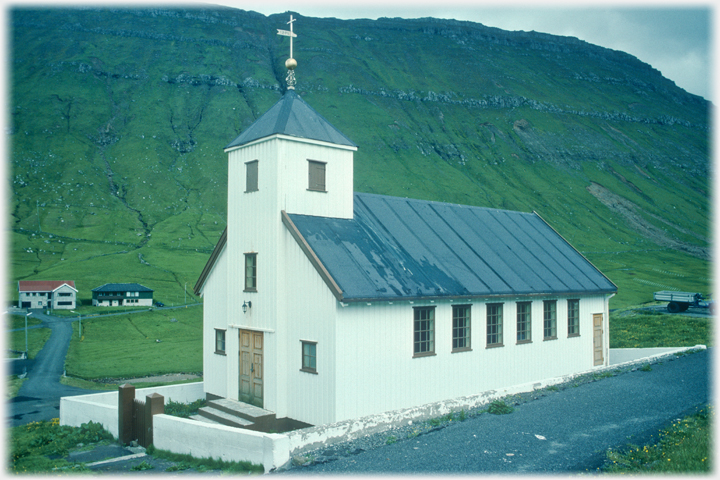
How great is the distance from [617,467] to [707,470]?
161 cm

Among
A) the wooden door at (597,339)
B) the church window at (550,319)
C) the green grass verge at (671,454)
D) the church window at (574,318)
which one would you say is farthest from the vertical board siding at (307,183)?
the wooden door at (597,339)

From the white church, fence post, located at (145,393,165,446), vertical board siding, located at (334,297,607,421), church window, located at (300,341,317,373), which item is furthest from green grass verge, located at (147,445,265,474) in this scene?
church window, located at (300,341,317,373)

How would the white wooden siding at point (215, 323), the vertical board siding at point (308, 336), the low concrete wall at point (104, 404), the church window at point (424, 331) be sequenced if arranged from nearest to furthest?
the vertical board siding at point (308, 336) < the low concrete wall at point (104, 404) < the church window at point (424, 331) < the white wooden siding at point (215, 323)

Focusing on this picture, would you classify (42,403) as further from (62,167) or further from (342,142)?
(62,167)

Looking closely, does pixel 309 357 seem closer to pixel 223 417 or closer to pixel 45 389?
pixel 223 417

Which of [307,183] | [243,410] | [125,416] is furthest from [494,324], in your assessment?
[125,416]

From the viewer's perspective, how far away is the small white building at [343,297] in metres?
17.4

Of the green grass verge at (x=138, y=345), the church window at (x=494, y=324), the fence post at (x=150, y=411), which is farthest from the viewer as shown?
the green grass verge at (x=138, y=345)

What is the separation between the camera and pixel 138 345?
54094 mm

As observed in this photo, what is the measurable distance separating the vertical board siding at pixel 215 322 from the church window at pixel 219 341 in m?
0.16

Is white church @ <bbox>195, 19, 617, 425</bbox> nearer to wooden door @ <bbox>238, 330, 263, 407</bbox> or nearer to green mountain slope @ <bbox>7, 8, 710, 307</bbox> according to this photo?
wooden door @ <bbox>238, 330, 263, 407</bbox>

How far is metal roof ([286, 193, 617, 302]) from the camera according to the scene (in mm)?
17984

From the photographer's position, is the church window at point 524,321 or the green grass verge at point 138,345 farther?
the green grass verge at point 138,345

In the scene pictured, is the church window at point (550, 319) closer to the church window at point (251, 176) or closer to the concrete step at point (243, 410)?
the concrete step at point (243, 410)
